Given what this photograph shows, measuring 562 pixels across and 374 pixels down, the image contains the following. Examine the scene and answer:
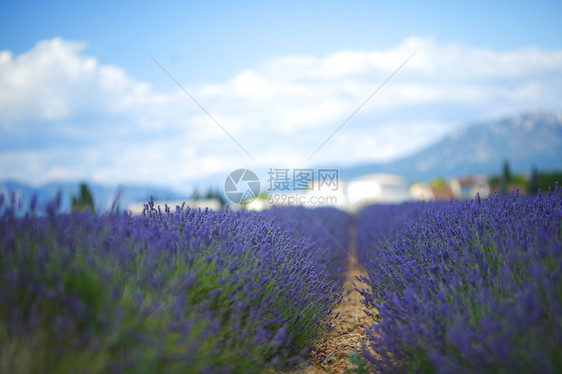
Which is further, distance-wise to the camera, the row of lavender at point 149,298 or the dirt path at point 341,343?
the dirt path at point 341,343

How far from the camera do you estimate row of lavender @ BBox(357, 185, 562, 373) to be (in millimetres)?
1745

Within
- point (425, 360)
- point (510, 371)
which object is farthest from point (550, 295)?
point (425, 360)

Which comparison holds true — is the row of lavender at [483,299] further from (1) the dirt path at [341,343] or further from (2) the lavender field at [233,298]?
(1) the dirt path at [341,343]

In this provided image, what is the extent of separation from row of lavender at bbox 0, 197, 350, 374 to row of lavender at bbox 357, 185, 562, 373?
0.64 meters

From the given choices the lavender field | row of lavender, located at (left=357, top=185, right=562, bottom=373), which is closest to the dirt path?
the lavender field

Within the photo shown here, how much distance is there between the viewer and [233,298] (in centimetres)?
220

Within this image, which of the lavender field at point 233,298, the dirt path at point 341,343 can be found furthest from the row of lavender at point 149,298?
the dirt path at point 341,343

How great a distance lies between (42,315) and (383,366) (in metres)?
1.74

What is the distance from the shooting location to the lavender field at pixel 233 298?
1661 millimetres

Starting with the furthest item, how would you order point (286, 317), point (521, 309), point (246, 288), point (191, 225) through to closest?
point (191, 225) → point (286, 317) → point (246, 288) → point (521, 309)

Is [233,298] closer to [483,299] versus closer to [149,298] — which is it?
[149,298]

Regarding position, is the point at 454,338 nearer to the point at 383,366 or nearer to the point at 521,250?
the point at 383,366

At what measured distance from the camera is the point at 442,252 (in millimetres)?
2623

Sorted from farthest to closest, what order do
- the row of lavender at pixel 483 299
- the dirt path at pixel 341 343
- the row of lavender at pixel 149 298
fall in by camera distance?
the dirt path at pixel 341 343, the row of lavender at pixel 483 299, the row of lavender at pixel 149 298
